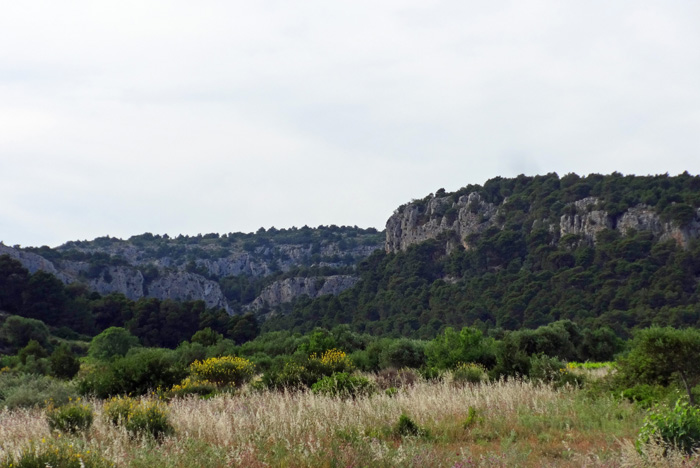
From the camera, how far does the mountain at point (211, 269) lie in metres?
123

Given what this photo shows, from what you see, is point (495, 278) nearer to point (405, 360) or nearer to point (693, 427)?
point (405, 360)

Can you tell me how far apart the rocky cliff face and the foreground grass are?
7531cm

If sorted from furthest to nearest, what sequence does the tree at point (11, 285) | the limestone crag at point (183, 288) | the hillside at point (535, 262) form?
the limestone crag at point (183, 288), the tree at point (11, 285), the hillside at point (535, 262)

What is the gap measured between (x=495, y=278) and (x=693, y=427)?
276 ft

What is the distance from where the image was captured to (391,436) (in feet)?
29.7

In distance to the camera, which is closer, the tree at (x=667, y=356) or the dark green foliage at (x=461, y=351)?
the tree at (x=667, y=356)

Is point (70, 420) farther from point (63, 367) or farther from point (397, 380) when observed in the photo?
point (63, 367)

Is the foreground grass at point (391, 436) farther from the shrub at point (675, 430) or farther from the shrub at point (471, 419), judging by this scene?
the shrub at point (675, 430)

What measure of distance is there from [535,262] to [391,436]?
8593cm

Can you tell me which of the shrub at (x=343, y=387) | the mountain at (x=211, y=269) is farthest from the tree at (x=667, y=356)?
the mountain at (x=211, y=269)

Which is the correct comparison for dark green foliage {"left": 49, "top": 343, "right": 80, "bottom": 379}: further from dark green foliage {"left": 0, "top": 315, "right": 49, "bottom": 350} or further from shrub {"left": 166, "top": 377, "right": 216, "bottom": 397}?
dark green foliage {"left": 0, "top": 315, "right": 49, "bottom": 350}

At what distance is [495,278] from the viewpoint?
3514 inches

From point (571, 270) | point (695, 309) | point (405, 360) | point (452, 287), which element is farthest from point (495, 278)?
point (405, 360)

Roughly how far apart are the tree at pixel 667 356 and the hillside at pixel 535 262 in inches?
2122
